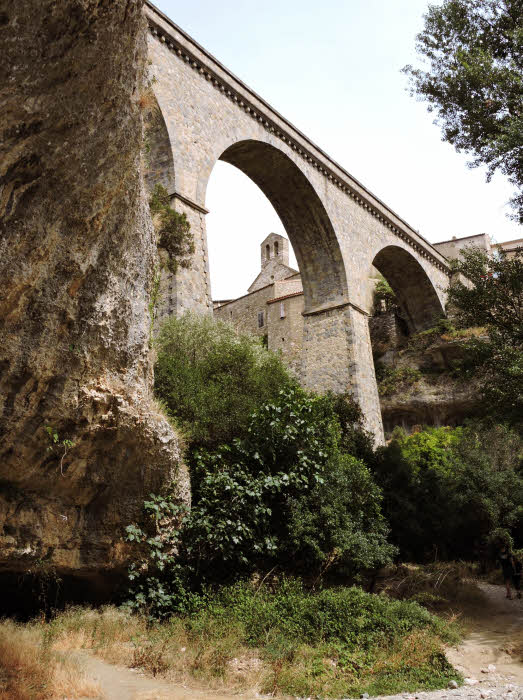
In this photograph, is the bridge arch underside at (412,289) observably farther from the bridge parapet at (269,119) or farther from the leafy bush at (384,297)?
the bridge parapet at (269,119)

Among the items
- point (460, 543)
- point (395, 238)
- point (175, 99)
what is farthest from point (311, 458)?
point (395, 238)

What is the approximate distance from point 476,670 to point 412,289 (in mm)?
21007

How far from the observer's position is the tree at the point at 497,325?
10.4 metres

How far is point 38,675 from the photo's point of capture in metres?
4.77

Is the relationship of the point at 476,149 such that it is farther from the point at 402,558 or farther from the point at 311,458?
the point at 402,558

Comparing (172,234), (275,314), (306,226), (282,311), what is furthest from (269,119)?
(275,314)

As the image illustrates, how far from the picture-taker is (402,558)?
12.0 metres

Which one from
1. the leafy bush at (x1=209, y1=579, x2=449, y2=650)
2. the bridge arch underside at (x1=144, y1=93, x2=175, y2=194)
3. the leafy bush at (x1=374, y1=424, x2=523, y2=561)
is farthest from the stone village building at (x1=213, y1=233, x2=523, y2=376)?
the leafy bush at (x1=209, y1=579, x2=449, y2=650)

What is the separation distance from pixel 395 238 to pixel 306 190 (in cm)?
619

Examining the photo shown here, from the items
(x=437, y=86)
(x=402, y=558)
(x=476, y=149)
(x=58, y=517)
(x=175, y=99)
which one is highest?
(x=175, y=99)

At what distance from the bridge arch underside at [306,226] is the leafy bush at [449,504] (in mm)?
7583

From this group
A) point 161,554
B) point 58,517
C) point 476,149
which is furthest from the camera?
point 476,149

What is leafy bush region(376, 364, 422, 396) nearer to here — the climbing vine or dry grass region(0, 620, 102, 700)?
the climbing vine

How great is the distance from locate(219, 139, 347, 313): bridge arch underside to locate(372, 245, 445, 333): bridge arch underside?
5964 millimetres
